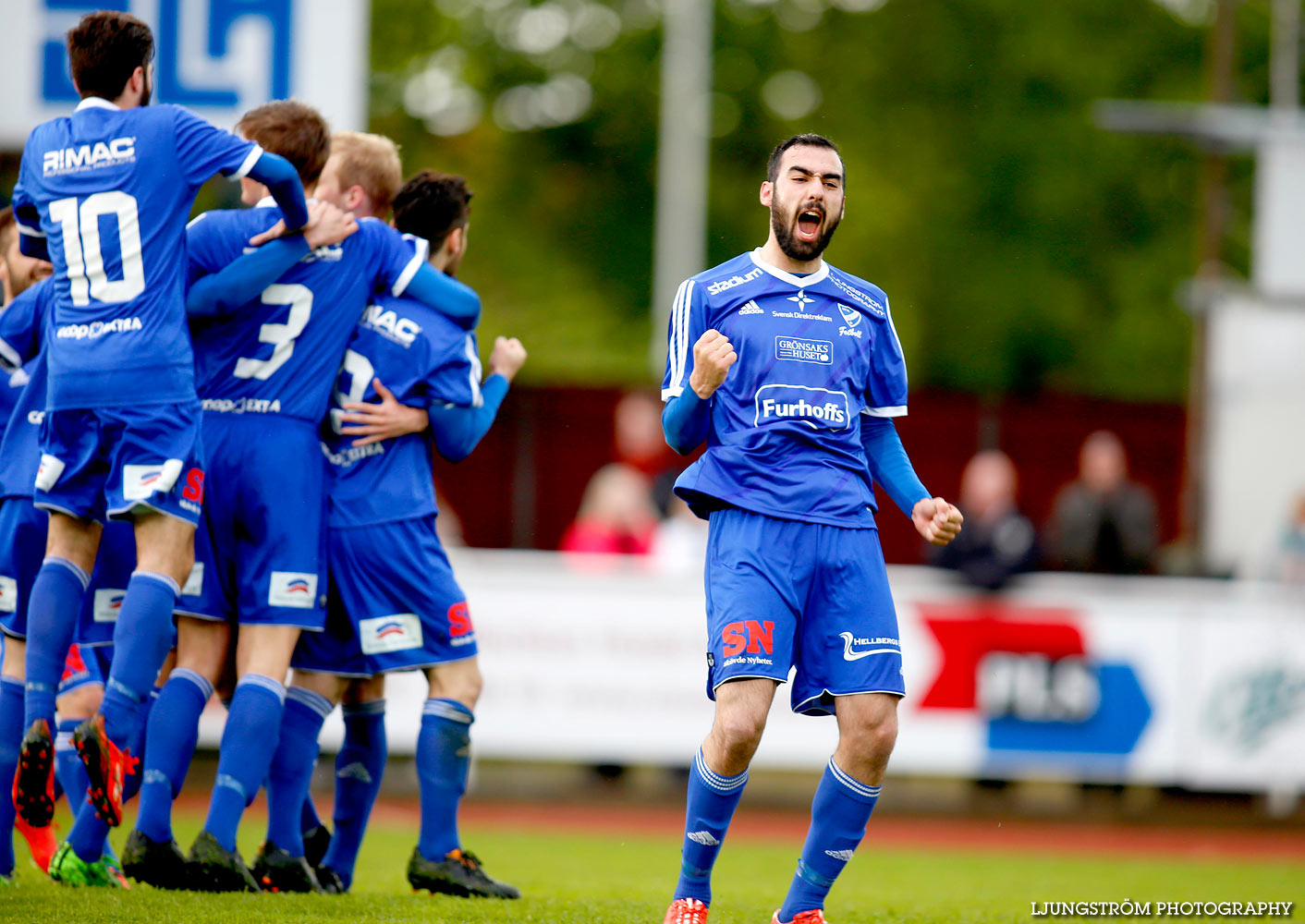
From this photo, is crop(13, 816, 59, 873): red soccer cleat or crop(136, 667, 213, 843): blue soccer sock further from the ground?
crop(136, 667, 213, 843): blue soccer sock

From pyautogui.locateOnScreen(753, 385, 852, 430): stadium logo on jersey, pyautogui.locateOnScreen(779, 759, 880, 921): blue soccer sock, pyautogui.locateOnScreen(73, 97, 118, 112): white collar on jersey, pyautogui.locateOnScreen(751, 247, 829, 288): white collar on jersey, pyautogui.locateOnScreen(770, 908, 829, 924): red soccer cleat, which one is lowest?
pyautogui.locateOnScreen(770, 908, 829, 924): red soccer cleat

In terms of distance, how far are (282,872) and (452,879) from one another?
0.62m

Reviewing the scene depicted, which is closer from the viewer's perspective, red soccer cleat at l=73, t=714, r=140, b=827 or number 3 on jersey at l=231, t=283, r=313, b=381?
red soccer cleat at l=73, t=714, r=140, b=827

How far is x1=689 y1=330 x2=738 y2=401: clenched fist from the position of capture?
518 centimetres

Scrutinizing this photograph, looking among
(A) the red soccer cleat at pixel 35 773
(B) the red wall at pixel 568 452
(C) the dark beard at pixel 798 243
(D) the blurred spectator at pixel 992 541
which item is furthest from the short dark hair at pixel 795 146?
(B) the red wall at pixel 568 452

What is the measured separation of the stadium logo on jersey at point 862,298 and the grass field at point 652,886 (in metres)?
2.12

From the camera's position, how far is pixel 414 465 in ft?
20.8

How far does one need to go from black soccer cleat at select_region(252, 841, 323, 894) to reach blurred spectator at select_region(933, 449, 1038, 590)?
7.24 meters

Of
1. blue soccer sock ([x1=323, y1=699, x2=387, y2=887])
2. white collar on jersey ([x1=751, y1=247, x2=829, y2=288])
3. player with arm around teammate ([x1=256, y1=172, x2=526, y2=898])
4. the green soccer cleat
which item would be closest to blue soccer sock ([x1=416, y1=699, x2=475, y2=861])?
player with arm around teammate ([x1=256, y1=172, x2=526, y2=898])

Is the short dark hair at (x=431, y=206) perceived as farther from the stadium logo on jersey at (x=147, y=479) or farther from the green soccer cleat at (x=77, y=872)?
the green soccer cleat at (x=77, y=872)

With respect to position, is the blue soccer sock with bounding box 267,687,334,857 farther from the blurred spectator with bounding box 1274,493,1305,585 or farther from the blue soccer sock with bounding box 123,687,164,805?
the blurred spectator with bounding box 1274,493,1305,585

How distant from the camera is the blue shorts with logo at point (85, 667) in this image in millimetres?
6551

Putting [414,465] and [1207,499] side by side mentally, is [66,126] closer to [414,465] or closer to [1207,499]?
[414,465]

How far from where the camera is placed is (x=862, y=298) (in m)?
5.66
